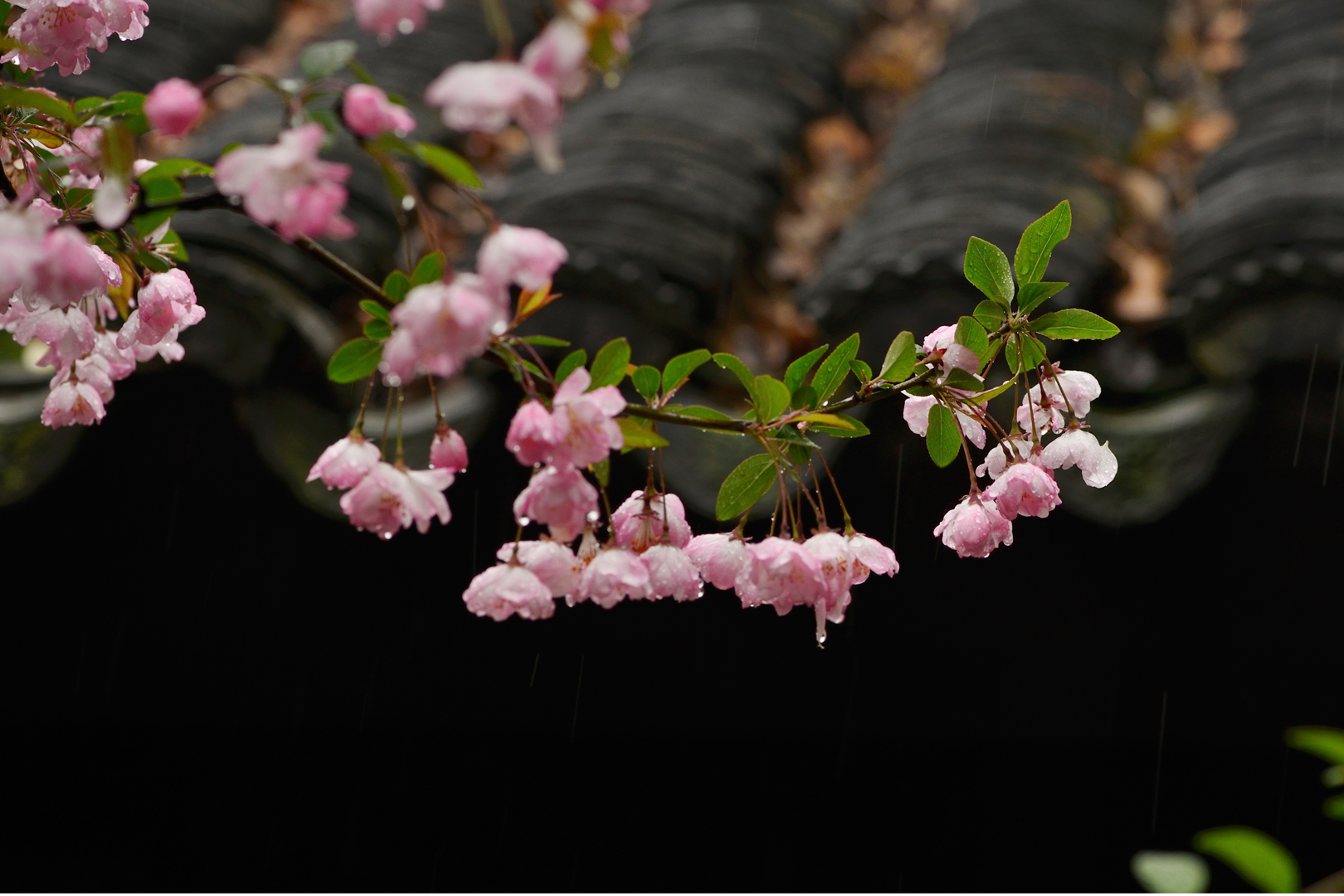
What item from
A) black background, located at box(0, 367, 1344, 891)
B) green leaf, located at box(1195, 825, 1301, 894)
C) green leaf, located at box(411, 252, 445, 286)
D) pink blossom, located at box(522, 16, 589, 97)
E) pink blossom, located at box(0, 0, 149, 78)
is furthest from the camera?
black background, located at box(0, 367, 1344, 891)

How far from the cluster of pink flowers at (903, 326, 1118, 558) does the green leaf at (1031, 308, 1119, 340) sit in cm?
5

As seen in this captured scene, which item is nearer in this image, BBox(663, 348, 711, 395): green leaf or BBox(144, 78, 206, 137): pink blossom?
BBox(144, 78, 206, 137): pink blossom

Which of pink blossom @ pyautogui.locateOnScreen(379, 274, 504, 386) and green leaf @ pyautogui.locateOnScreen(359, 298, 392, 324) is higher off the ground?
green leaf @ pyautogui.locateOnScreen(359, 298, 392, 324)

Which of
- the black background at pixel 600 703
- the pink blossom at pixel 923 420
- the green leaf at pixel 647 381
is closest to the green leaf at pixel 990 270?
the pink blossom at pixel 923 420

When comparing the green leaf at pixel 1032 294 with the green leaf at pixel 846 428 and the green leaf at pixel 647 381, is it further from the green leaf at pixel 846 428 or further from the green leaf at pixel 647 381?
the green leaf at pixel 647 381

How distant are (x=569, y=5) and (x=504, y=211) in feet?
5.85

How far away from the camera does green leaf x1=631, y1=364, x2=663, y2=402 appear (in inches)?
29.9

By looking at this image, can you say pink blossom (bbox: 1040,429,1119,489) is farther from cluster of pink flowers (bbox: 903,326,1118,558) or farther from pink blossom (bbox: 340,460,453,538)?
pink blossom (bbox: 340,460,453,538)

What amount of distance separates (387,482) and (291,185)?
0.82ft

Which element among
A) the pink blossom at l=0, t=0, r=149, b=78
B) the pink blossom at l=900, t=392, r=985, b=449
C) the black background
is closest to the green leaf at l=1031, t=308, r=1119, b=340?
the pink blossom at l=900, t=392, r=985, b=449

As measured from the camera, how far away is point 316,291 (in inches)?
69.1

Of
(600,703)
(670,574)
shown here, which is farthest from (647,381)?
(600,703)

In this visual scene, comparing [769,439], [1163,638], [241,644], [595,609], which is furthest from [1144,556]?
[241,644]

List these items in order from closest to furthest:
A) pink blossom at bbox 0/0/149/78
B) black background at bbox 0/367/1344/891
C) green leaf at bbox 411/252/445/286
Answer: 1. green leaf at bbox 411/252/445/286
2. pink blossom at bbox 0/0/149/78
3. black background at bbox 0/367/1344/891
